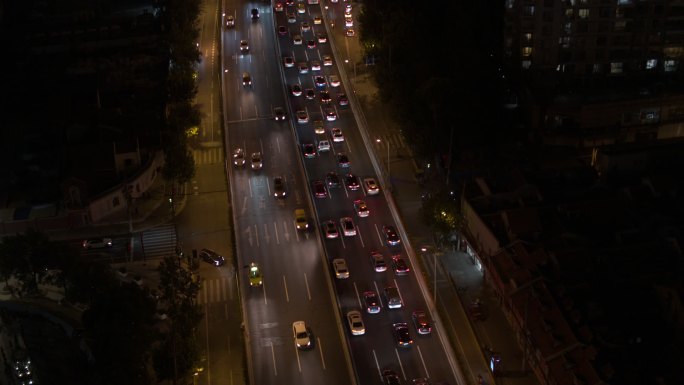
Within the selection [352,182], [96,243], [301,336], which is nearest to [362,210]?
[352,182]

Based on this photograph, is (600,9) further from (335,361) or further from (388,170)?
(335,361)

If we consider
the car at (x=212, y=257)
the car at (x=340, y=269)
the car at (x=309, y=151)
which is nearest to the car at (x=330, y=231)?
the car at (x=340, y=269)

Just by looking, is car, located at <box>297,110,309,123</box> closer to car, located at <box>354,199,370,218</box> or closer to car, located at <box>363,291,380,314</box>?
car, located at <box>354,199,370,218</box>

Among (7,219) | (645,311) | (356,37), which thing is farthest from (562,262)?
(356,37)

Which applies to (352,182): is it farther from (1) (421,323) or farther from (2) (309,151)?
(1) (421,323)

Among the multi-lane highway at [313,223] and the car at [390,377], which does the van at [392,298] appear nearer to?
the multi-lane highway at [313,223]

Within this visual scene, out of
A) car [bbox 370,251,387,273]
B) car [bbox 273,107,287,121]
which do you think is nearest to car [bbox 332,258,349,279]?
car [bbox 370,251,387,273]
